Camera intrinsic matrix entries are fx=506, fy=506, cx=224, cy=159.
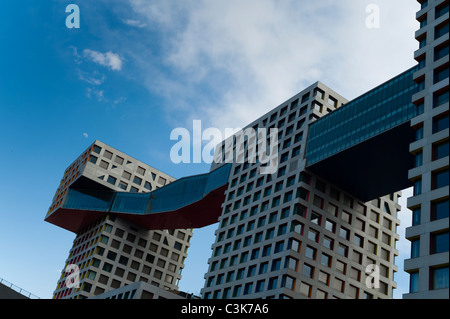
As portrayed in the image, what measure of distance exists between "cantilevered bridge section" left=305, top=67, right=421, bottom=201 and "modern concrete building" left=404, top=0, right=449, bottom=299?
5.56 m

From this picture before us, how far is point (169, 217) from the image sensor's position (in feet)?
326

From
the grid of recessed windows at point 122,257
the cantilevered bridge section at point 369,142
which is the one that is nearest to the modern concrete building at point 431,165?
the cantilevered bridge section at point 369,142

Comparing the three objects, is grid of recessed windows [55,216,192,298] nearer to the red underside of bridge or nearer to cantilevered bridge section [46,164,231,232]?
the red underside of bridge

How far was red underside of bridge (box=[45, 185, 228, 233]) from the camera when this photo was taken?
8969cm

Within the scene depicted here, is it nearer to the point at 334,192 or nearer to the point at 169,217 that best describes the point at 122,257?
the point at 169,217

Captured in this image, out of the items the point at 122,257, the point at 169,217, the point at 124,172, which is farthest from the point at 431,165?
the point at 124,172

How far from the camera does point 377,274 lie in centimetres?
6625

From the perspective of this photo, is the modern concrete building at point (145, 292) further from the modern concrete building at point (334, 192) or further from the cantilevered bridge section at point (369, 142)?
the cantilevered bridge section at point (369, 142)

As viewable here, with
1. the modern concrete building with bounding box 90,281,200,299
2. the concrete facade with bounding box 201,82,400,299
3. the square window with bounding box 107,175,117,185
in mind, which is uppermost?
the square window with bounding box 107,175,117,185

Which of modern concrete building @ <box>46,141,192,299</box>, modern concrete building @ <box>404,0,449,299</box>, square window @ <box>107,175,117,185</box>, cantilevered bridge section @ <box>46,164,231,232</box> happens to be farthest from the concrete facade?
square window @ <box>107,175,117,185</box>

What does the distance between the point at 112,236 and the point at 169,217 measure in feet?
46.0

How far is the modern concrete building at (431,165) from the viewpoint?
37750 mm
